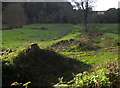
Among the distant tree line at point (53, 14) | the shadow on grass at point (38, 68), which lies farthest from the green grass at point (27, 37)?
the distant tree line at point (53, 14)

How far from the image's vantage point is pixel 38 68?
26.8ft

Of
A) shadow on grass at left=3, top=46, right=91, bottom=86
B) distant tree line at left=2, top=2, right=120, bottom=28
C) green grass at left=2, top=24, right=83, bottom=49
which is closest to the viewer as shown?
shadow on grass at left=3, top=46, right=91, bottom=86

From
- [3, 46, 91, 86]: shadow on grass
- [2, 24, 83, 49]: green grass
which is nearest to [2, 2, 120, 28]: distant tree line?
[2, 24, 83, 49]: green grass

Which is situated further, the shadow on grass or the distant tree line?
the distant tree line

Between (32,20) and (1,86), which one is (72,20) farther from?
(1,86)

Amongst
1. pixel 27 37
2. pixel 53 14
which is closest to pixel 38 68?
pixel 27 37

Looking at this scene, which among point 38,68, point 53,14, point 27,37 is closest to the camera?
point 38,68

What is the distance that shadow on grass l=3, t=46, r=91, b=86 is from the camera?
703cm

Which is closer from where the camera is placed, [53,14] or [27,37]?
[27,37]

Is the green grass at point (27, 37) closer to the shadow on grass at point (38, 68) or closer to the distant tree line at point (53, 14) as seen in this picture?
the shadow on grass at point (38, 68)

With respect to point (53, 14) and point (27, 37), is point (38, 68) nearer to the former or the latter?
point (27, 37)

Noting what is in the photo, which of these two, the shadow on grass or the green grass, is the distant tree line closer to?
the green grass

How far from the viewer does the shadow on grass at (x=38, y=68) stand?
7027 mm

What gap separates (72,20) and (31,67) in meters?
40.1
